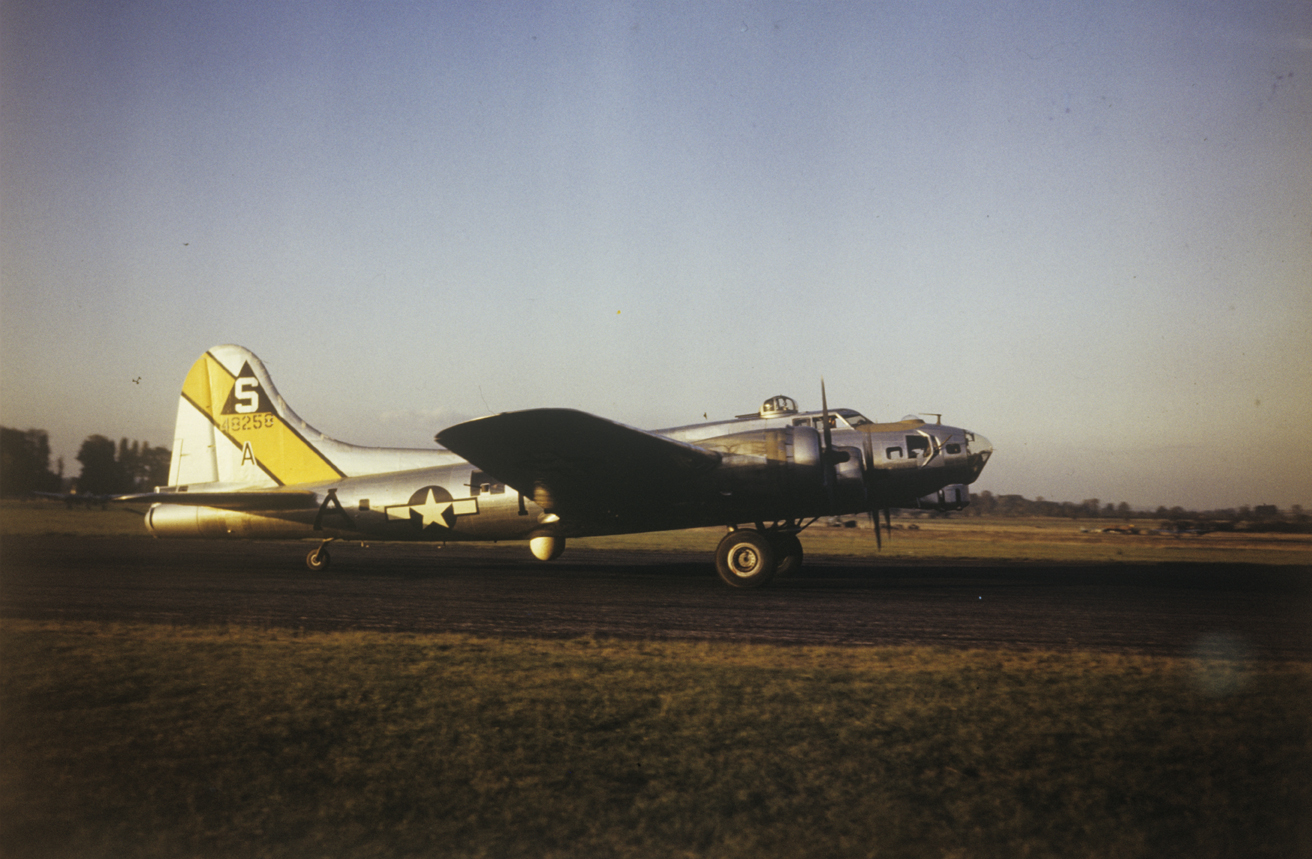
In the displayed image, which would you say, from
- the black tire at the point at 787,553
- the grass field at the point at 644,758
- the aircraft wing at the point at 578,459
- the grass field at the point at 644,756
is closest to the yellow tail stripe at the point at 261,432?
the aircraft wing at the point at 578,459

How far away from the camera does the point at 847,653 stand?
9203 mm

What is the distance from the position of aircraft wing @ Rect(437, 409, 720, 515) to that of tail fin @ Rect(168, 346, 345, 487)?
7009mm

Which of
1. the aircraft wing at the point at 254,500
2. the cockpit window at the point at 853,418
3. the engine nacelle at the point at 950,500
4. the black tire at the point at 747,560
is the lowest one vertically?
the black tire at the point at 747,560

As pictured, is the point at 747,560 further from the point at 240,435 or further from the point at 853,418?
the point at 240,435

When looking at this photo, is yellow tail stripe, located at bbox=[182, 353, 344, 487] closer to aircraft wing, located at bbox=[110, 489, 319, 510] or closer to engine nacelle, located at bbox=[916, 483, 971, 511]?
aircraft wing, located at bbox=[110, 489, 319, 510]

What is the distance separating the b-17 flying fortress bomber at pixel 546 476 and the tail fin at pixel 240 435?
4 cm

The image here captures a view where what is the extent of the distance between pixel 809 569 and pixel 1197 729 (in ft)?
52.7

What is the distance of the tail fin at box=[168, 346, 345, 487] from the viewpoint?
20531 mm

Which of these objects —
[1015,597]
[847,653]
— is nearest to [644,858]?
[847,653]

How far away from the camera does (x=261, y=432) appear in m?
20.8

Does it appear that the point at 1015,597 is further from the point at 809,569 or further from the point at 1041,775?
the point at 1041,775

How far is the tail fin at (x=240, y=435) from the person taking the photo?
2053 centimetres

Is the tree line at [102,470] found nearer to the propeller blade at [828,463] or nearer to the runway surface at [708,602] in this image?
the runway surface at [708,602]

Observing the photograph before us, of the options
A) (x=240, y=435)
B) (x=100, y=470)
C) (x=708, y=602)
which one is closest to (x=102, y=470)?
(x=100, y=470)
